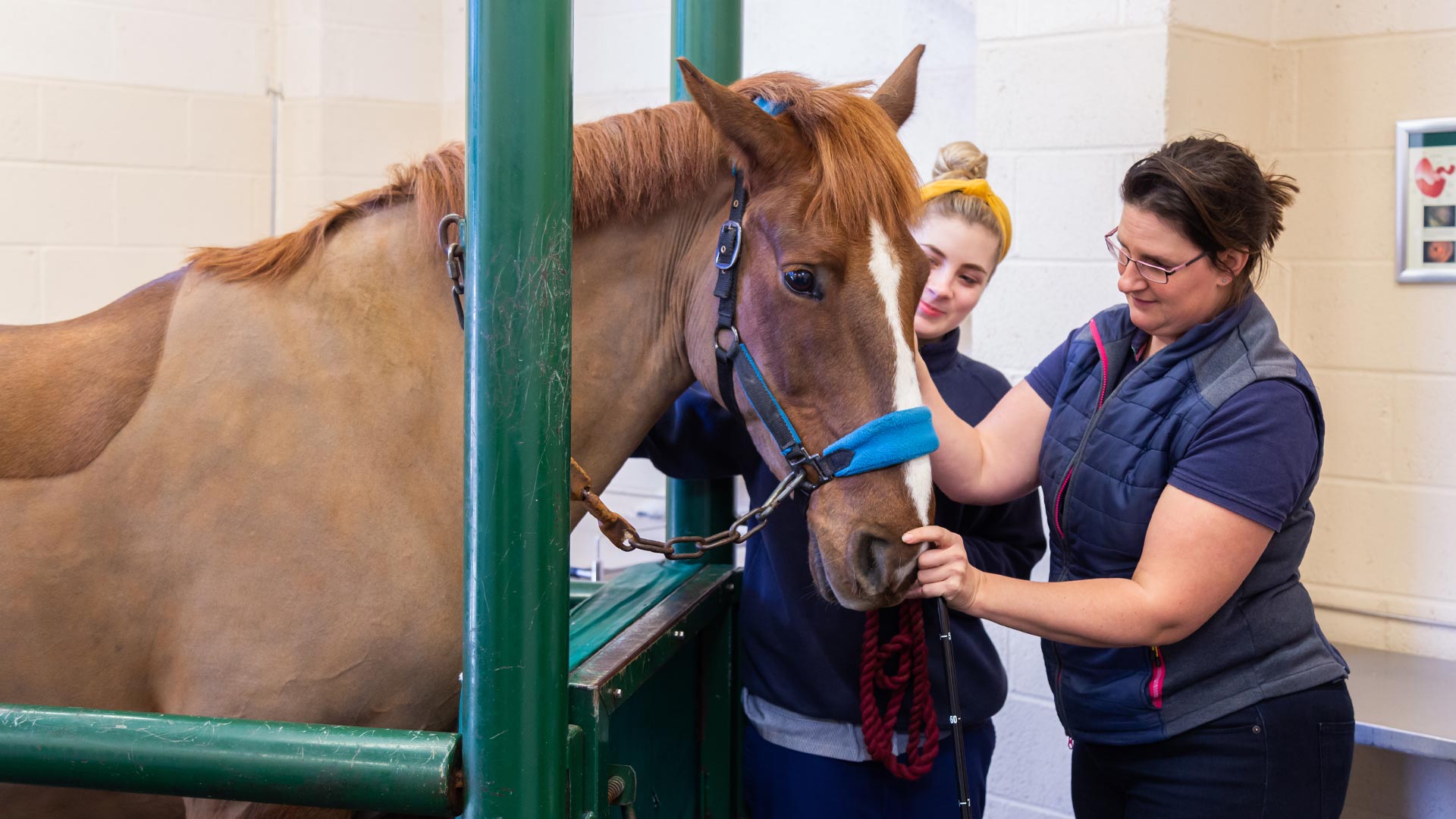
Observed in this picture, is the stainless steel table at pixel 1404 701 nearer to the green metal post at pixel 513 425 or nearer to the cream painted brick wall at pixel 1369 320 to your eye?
the cream painted brick wall at pixel 1369 320

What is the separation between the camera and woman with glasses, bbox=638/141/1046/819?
137cm

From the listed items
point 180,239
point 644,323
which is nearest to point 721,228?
point 644,323

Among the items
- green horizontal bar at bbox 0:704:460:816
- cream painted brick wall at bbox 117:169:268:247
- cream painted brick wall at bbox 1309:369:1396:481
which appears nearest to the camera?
green horizontal bar at bbox 0:704:460:816

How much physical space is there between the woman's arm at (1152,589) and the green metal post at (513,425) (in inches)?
20.5

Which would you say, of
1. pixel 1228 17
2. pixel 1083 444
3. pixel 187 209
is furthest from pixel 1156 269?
pixel 187 209

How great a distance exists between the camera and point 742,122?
1.13m

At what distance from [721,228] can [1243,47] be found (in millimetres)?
1618

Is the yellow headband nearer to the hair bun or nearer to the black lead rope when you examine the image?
the hair bun

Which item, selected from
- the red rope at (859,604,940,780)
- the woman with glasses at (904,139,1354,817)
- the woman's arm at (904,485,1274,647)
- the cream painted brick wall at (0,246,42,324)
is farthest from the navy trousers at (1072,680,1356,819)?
the cream painted brick wall at (0,246,42,324)

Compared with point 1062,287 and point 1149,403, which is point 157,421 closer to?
point 1149,403

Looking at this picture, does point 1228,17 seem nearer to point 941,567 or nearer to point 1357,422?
point 1357,422

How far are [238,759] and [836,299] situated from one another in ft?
2.35

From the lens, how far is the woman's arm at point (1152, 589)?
3.93 feet

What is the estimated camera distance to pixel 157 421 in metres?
1.14
